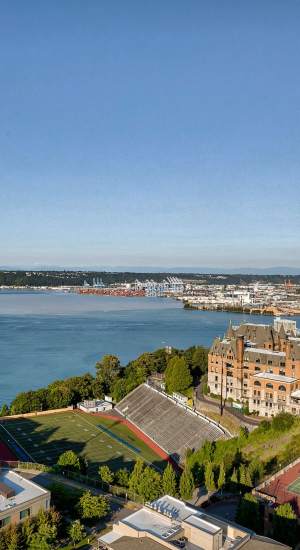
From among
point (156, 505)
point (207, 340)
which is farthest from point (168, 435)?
point (207, 340)

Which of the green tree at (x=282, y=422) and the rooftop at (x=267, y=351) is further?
the rooftop at (x=267, y=351)

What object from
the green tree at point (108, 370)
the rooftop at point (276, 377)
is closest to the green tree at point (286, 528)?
the rooftop at point (276, 377)

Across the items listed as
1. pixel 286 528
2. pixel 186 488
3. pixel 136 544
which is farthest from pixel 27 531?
pixel 286 528

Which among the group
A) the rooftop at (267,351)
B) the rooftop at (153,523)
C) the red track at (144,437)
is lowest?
the red track at (144,437)

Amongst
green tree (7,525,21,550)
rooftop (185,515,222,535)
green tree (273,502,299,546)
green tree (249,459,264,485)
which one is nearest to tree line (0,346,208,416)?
green tree (249,459,264,485)

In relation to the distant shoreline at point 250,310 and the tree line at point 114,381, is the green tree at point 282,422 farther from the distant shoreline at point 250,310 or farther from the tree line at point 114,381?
the distant shoreline at point 250,310

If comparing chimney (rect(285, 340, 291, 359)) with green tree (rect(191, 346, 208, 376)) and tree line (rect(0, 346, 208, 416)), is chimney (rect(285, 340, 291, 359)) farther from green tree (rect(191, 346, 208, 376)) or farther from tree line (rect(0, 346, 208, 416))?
green tree (rect(191, 346, 208, 376))
